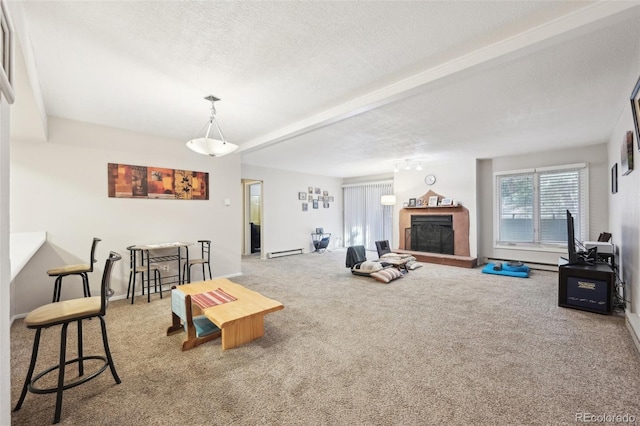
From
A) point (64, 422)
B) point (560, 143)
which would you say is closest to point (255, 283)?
point (64, 422)

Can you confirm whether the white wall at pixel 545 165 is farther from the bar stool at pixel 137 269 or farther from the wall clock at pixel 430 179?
the bar stool at pixel 137 269

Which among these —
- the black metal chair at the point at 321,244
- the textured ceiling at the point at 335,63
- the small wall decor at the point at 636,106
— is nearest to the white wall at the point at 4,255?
the textured ceiling at the point at 335,63

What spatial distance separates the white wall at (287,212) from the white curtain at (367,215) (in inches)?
23.3

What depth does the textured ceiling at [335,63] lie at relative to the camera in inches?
68.8

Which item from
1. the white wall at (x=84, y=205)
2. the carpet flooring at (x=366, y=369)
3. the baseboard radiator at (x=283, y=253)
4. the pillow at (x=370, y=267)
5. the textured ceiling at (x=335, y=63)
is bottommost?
the carpet flooring at (x=366, y=369)

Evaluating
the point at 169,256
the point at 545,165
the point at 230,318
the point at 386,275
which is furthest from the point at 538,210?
the point at 169,256

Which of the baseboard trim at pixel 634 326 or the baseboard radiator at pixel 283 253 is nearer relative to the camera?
the baseboard trim at pixel 634 326

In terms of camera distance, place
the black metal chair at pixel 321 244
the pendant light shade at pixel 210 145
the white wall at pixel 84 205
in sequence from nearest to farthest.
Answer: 1. the pendant light shade at pixel 210 145
2. the white wall at pixel 84 205
3. the black metal chair at pixel 321 244

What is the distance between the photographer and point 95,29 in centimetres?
188

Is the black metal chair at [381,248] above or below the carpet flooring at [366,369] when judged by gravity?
above

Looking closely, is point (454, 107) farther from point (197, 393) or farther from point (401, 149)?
point (197, 393)

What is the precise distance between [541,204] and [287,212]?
5.96 metres

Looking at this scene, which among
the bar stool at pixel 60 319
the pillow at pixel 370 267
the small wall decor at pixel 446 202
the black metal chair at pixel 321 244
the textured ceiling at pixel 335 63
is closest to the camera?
the bar stool at pixel 60 319

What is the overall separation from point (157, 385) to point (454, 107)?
397 centimetres
